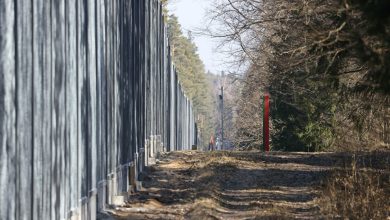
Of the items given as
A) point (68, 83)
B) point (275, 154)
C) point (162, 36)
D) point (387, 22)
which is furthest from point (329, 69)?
point (162, 36)

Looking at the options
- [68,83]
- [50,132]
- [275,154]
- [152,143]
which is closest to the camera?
[50,132]

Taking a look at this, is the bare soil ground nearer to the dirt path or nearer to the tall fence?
the dirt path

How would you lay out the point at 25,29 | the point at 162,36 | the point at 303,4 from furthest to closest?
the point at 162,36 < the point at 303,4 < the point at 25,29

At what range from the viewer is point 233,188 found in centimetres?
2036

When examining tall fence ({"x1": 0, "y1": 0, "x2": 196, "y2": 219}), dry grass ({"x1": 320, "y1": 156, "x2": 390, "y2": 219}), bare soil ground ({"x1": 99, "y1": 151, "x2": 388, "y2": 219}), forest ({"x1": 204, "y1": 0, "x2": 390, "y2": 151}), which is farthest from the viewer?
bare soil ground ({"x1": 99, "y1": 151, "x2": 388, "y2": 219})

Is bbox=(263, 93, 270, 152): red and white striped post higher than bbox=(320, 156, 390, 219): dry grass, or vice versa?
bbox=(263, 93, 270, 152): red and white striped post

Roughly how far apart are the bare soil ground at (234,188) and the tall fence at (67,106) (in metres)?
0.85

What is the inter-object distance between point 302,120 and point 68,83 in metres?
25.0

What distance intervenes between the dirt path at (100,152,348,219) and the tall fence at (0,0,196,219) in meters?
0.79

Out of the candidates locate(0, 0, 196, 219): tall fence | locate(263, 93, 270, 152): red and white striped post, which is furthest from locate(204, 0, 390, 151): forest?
locate(0, 0, 196, 219): tall fence

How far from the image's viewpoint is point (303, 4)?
15.9 meters

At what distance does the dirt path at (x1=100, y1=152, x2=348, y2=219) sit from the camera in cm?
1563

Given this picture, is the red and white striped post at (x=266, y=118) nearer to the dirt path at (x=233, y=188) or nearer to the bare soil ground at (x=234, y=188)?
the bare soil ground at (x=234, y=188)

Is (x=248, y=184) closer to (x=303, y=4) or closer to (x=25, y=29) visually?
(x=303, y=4)
